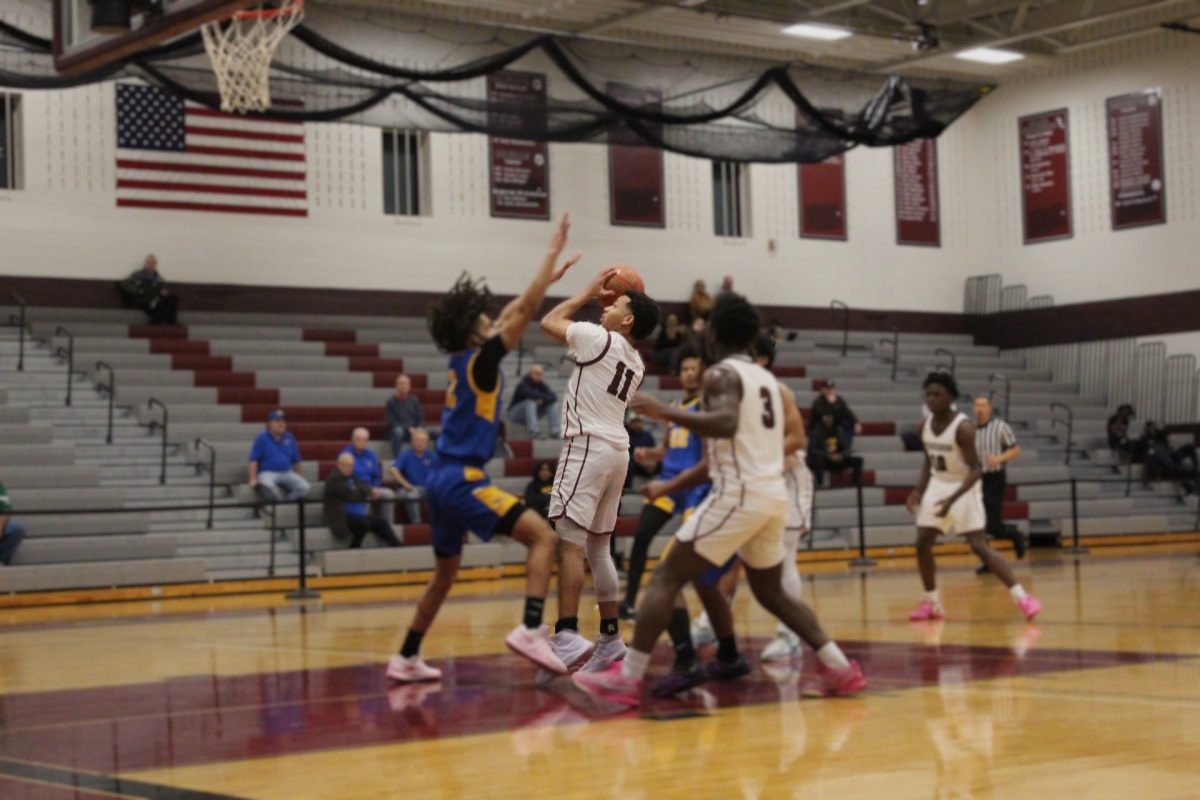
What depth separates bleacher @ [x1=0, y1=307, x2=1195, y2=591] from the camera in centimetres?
1927

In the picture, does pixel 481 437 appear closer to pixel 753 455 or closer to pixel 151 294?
pixel 753 455

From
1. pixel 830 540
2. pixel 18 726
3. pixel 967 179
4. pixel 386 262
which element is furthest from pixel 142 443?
pixel 967 179

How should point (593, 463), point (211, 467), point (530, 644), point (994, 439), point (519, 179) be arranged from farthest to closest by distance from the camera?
point (519, 179)
point (994, 439)
point (211, 467)
point (530, 644)
point (593, 463)

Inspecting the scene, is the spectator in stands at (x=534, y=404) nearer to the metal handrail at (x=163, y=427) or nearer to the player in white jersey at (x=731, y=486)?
the metal handrail at (x=163, y=427)

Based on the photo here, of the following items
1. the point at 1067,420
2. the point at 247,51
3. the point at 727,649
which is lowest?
the point at 727,649

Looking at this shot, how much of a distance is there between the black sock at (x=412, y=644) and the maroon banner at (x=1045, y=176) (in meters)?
24.8

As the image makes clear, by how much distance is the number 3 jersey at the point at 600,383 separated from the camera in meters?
3.75

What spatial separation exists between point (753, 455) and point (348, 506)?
550 inches

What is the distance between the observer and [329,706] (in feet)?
32.8

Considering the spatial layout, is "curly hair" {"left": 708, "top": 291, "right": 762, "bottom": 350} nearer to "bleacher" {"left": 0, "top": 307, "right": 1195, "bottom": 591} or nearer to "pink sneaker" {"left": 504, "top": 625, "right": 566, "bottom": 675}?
"pink sneaker" {"left": 504, "top": 625, "right": 566, "bottom": 675}

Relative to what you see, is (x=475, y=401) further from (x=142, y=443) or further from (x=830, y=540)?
(x=830, y=540)

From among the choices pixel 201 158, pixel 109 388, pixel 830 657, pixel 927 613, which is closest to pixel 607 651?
pixel 830 657

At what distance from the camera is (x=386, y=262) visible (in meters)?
27.2

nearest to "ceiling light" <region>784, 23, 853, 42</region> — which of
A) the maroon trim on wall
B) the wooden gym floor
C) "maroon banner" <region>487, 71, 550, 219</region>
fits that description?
"maroon banner" <region>487, 71, 550, 219</region>
